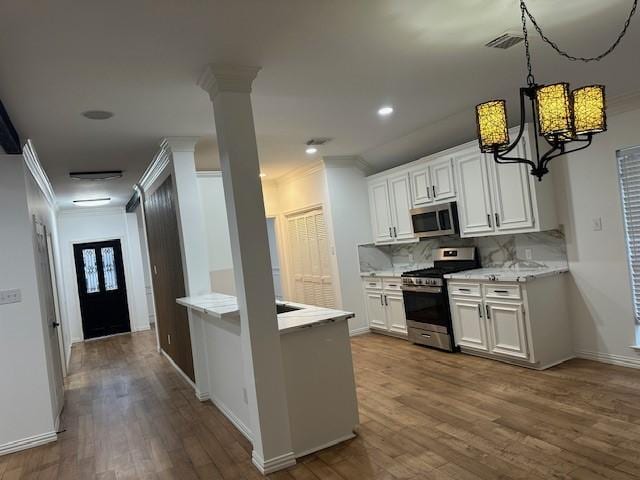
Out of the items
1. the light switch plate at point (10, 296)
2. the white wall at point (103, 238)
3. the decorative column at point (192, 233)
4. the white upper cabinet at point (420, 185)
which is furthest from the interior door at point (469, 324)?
the white wall at point (103, 238)

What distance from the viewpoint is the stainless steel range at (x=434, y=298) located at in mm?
4875

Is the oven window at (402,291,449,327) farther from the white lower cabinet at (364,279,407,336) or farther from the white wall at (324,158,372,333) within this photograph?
the white wall at (324,158,372,333)

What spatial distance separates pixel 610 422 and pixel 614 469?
63 centimetres

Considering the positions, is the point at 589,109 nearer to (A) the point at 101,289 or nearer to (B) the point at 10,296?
(B) the point at 10,296

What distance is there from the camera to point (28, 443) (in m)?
3.55

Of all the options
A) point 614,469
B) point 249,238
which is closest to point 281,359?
Answer: point 249,238

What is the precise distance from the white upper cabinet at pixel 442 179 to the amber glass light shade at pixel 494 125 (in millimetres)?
2879

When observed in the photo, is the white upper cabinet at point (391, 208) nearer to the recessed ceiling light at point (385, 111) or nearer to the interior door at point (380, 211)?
the interior door at point (380, 211)

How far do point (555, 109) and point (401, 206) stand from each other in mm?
3941

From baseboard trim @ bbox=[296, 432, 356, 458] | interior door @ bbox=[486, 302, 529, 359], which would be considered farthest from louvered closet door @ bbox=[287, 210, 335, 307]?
baseboard trim @ bbox=[296, 432, 356, 458]

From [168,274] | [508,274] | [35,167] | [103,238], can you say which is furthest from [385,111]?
[103,238]

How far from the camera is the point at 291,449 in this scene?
2855 mm

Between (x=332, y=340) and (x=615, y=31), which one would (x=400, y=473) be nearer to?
(x=332, y=340)

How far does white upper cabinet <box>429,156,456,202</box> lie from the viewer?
16.4 feet
